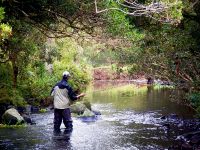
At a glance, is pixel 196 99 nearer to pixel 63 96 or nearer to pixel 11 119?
pixel 63 96

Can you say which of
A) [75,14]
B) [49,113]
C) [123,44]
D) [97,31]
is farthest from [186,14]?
[49,113]

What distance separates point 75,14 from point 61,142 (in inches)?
159

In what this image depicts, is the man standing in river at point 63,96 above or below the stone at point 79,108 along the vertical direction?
above

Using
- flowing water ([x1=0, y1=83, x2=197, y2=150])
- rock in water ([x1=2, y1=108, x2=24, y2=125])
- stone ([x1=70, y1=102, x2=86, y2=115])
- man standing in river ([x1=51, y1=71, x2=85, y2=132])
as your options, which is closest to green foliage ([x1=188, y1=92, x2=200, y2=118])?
flowing water ([x1=0, y1=83, x2=197, y2=150])

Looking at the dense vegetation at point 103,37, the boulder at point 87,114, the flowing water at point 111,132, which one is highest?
the dense vegetation at point 103,37

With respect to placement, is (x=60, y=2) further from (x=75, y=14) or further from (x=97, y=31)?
(x=97, y=31)

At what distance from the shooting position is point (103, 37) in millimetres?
10992

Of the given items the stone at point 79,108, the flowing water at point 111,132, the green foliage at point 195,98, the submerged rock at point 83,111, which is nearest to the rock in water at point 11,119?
the flowing water at point 111,132

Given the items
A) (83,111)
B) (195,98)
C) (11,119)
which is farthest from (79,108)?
(195,98)

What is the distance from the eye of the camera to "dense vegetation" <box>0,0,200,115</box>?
31.3 ft

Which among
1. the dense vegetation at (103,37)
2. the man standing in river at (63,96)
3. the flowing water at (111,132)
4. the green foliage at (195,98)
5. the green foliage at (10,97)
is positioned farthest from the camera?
the green foliage at (10,97)

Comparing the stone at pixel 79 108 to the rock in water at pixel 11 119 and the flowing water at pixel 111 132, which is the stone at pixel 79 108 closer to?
the flowing water at pixel 111 132

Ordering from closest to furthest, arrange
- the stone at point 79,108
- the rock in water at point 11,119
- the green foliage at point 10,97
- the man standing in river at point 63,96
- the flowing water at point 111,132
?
the flowing water at point 111,132 → the man standing in river at point 63,96 → the rock in water at point 11,119 → the green foliage at point 10,97 → the stone at point 79,108

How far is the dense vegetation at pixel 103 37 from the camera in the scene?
9539mm
